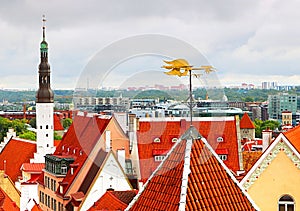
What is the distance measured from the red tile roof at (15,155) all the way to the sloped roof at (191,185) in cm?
5292

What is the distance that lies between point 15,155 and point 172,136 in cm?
3236

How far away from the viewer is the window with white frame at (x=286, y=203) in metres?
19.2

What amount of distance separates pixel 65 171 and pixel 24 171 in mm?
13766

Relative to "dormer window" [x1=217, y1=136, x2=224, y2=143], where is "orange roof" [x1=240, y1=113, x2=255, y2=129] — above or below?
below

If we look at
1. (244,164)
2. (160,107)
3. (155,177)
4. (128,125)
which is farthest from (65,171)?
(155,177)

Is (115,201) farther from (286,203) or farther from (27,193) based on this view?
(27,193)

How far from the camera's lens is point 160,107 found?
22047 millimetres

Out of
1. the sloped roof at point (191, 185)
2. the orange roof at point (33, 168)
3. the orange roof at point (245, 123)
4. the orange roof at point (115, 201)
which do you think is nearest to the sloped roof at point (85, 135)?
the orange roof at point (115, 201)

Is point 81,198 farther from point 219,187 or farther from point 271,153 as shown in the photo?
point 219,187

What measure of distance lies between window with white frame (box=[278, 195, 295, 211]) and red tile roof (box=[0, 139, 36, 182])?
4753cm

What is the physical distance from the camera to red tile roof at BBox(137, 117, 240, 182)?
31.4 m

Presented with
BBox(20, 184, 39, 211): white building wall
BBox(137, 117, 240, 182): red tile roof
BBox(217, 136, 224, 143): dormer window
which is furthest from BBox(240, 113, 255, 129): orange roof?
BBox(217, 136, 224, 143): dormer window

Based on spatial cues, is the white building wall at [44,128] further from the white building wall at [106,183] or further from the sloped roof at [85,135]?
the white building wall at [106,183]

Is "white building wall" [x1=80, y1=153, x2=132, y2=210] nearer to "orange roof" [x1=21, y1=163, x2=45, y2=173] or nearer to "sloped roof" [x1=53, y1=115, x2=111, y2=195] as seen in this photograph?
"sloped roof" [x1=53, y1=115, x2=111, y2=195]
